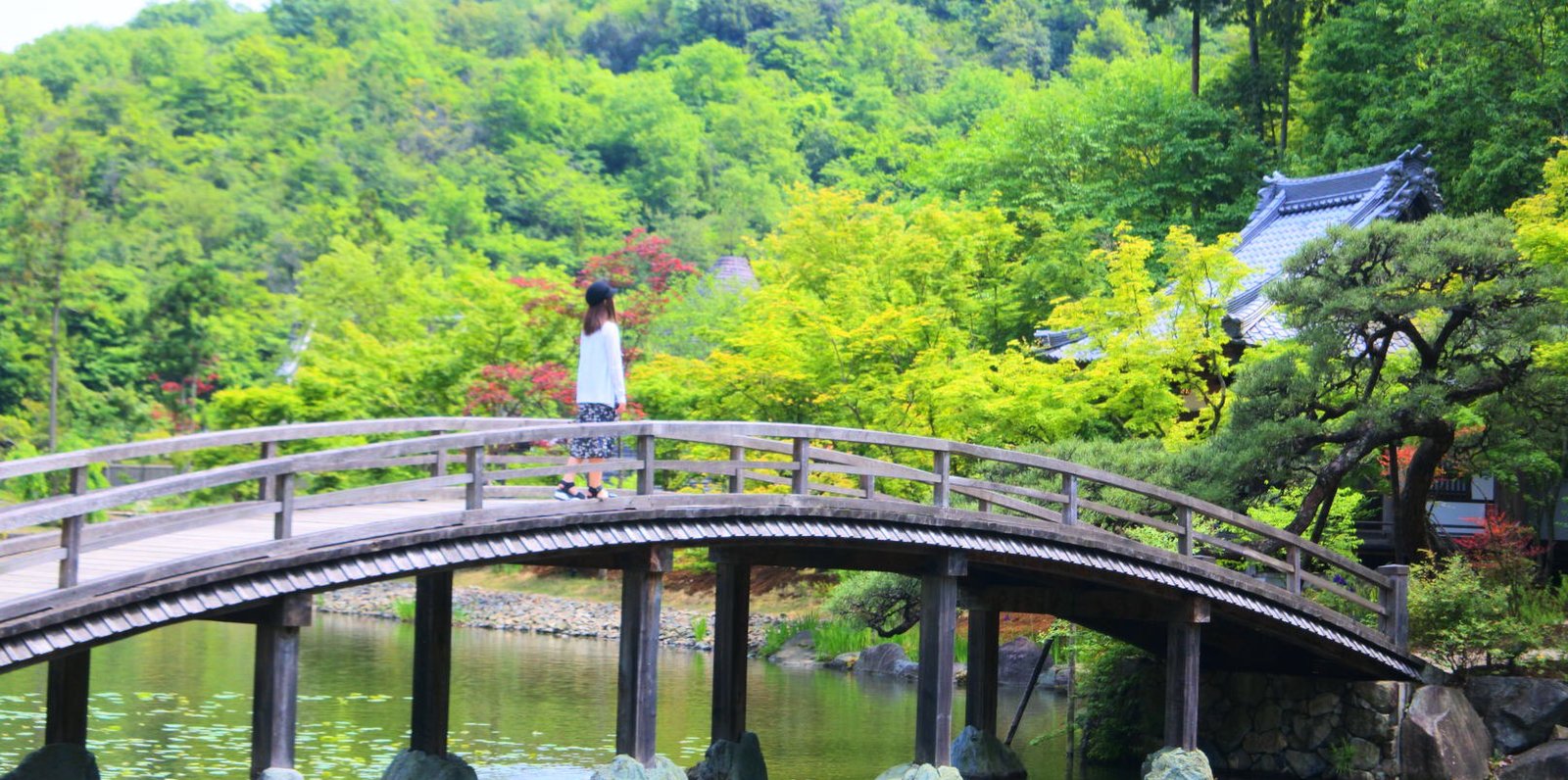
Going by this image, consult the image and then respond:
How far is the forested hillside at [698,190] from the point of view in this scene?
2838 cm

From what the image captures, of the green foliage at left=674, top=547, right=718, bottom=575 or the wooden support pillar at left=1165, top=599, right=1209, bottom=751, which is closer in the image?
the wooden support pillar at left=1165, top=599, right=1209, bottom=751

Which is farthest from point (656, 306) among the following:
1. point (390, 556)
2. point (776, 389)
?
point (390, 556)

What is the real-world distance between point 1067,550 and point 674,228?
48.8 m

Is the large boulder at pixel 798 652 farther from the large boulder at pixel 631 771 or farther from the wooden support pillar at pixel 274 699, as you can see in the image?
the wooden support pillar at pixel 274 699

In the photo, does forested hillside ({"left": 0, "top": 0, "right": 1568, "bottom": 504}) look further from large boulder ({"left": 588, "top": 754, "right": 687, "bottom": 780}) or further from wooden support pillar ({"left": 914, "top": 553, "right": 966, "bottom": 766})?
large boulder ({"left": 588, "top": 754, "right": 687, "bottom": 780})

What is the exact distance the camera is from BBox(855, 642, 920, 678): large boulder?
26.5 m

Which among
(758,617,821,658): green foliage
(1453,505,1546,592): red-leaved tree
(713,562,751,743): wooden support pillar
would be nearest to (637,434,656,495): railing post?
(713,562,751,743): wooden support pillar

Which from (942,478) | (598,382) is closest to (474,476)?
(598,382)

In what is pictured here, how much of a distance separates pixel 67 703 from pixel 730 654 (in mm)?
5651

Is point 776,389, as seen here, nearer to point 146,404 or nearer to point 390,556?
point 390,556

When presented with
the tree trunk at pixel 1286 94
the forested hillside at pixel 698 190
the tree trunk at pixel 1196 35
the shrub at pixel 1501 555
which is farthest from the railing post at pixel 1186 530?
the tree trunk at pixel 1196 35

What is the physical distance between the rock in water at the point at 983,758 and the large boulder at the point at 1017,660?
8.02 meters

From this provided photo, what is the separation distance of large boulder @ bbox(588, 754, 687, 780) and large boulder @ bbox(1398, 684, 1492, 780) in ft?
29.0

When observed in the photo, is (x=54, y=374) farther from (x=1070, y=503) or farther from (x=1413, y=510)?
(x=1070, y=503)
